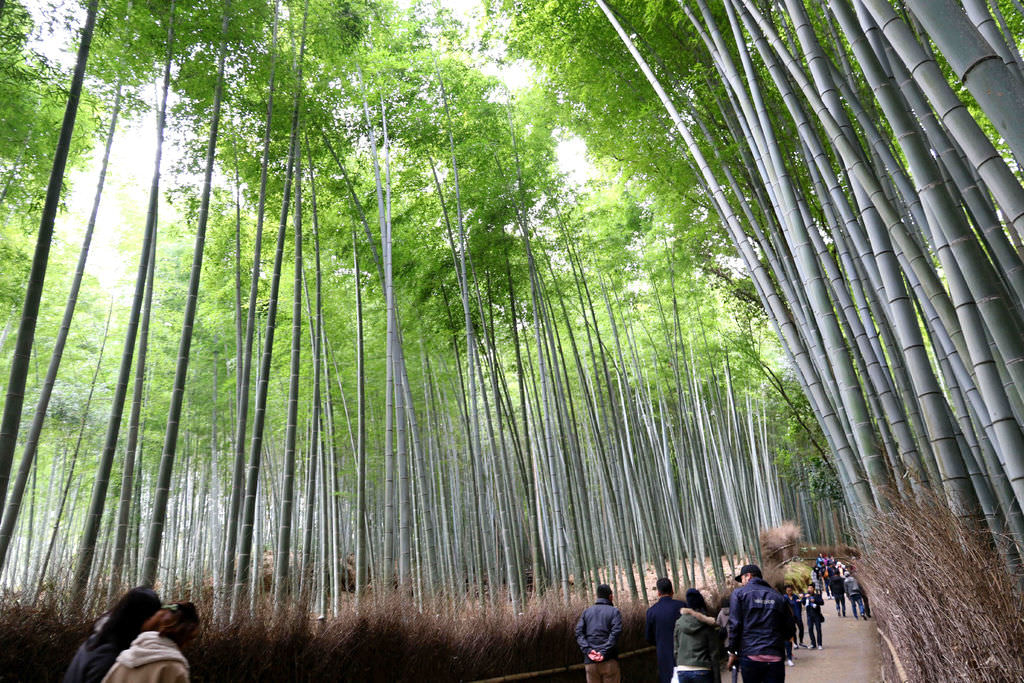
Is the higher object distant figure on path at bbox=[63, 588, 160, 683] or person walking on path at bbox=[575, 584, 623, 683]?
distant figure on path at bbox=[63, 588, 160, 683]

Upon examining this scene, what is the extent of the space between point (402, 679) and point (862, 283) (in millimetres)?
3014

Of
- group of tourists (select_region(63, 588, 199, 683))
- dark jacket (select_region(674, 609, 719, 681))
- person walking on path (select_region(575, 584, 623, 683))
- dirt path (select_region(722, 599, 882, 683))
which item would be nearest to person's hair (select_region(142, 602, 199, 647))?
group of tourists (select_region(63, 588, 199, 683))

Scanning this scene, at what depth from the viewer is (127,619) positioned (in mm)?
1613

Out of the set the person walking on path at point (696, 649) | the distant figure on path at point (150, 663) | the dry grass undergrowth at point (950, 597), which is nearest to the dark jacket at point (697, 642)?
the person walking on path at point (696, 649)

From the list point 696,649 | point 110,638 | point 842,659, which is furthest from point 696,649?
point 842,659

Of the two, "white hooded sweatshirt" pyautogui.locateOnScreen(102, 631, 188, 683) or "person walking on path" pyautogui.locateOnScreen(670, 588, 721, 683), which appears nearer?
"white hooded sweatshirt" pyautogui.locateOnScreen(102, 631, 188, 683)

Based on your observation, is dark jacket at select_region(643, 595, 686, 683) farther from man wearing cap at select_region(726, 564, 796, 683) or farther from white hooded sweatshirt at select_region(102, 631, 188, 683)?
white hooded sweatshirt at select_region(102, 631, 188, 683)

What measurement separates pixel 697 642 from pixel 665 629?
35 cm

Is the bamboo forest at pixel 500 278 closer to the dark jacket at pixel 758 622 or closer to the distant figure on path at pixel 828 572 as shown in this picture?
the dark jacket at pixel 758 622

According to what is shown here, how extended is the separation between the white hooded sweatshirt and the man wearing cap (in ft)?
8.20

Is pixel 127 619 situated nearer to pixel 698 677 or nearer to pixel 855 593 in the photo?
pixel 698 677

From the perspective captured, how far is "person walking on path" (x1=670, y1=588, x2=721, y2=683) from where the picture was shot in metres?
3.12

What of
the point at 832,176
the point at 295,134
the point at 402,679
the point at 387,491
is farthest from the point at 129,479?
the point at 832,176

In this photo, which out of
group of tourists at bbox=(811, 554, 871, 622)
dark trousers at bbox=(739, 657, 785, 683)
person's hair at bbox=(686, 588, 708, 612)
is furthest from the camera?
group of tourists at bbox=(811, 554, 871, 622)
